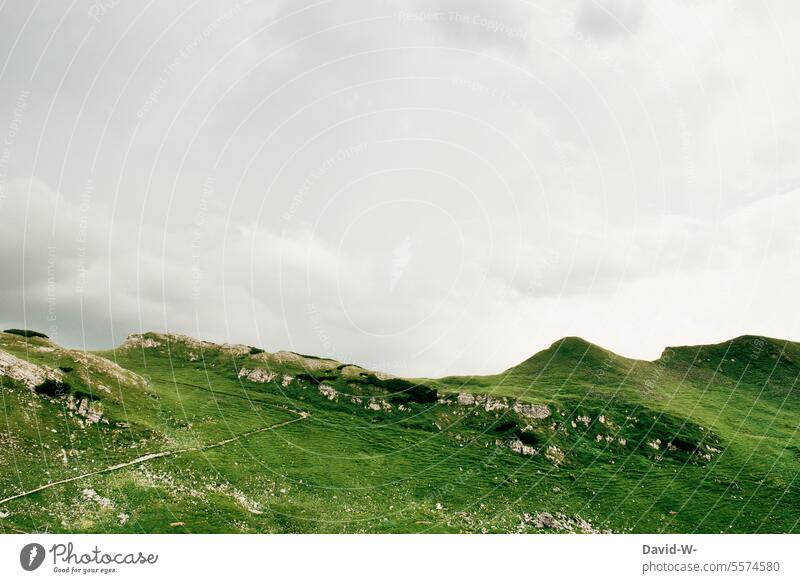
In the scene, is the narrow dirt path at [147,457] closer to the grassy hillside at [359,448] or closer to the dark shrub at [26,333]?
the grassy hillside at [359,448]

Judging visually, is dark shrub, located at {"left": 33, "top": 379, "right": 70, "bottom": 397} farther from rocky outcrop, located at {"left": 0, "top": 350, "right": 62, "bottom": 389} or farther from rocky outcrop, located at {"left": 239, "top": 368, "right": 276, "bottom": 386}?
rocky outcrop, located at {"left": 239, "top": 368, "right": 276, "bottom": 386}

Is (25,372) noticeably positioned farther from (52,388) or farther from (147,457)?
(147,457)

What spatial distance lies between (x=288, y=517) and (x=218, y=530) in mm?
8118

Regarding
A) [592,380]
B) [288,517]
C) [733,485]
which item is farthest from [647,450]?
[288,517]

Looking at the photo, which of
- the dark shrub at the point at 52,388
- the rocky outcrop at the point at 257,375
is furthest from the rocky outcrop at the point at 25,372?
the rocky outcrop at the point at 257,375

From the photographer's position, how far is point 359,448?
68.8 metres

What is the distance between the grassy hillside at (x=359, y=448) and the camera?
4269 centimetres

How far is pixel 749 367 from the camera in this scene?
135 metres
